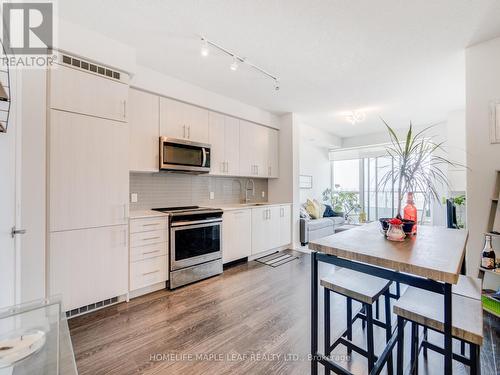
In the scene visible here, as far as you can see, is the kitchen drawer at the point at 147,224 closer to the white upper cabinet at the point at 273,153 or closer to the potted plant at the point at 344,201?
the white upper cabinet at the point at 273,153

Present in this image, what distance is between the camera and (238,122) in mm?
3947

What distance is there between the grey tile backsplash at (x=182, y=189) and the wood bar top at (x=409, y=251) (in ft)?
8.19

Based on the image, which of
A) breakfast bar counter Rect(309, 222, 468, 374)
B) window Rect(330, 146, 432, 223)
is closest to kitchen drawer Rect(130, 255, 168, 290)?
breakfast bar counter Rect(309, 222, 468, 374)

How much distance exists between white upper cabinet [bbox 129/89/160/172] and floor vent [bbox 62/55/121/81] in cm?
37

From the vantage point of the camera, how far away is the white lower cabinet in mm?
2457

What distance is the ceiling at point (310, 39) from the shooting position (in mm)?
1876

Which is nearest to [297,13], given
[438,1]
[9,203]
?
[438,1]

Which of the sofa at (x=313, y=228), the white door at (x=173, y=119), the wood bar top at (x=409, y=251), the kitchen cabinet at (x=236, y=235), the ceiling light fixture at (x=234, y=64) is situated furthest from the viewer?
the sofa at (x=313, y=228)

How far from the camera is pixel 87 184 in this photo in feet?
7.09

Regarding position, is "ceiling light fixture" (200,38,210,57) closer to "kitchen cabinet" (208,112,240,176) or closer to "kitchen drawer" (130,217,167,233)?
"kitchen cabinet" (208,112,240,176)

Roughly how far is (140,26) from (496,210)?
12.6 ft

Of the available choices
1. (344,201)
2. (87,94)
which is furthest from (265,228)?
(344,201)

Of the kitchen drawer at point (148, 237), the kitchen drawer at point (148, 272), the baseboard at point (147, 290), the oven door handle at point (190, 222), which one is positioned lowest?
the baseboard at point (147, 290)

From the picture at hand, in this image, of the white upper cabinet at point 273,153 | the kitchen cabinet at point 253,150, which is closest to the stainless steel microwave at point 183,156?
the kitchen cabinet at point 253,150
